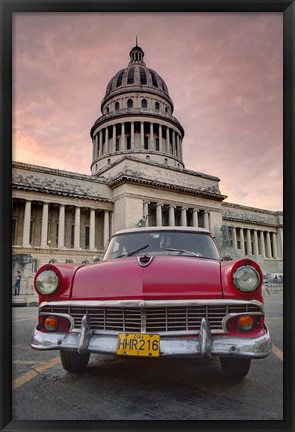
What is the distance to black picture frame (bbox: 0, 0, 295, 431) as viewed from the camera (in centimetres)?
208

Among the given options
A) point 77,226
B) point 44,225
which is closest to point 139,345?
point 44,225

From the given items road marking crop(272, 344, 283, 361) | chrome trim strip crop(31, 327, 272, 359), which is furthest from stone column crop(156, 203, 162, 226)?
chrome trim strip crop(31, 327, 272, 359)

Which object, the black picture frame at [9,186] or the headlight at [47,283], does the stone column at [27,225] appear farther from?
the black picture frame at [9,186]

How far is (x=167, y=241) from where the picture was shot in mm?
3514

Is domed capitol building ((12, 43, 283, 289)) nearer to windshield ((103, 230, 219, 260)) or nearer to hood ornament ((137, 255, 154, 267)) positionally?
windshield ((103, 230, 219, 260))

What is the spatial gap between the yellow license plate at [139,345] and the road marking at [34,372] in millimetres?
897

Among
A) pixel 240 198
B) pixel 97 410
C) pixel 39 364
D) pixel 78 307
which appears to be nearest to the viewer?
pixel 97 410

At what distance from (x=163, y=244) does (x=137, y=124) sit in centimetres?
4045

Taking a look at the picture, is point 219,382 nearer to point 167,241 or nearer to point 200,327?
point 200,327

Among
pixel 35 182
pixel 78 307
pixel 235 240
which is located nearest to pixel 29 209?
pixel 35 182

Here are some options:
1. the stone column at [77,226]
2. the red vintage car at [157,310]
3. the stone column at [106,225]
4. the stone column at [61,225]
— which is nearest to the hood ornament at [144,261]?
the red vintage car at [157,310]

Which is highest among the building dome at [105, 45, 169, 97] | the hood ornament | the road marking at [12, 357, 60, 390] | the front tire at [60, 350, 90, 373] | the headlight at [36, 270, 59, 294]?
the building dome at [105, 45, 169, 97]

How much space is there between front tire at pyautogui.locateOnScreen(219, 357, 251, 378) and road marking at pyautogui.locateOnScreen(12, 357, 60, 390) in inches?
68.2

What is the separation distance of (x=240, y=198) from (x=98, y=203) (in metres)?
24.7
